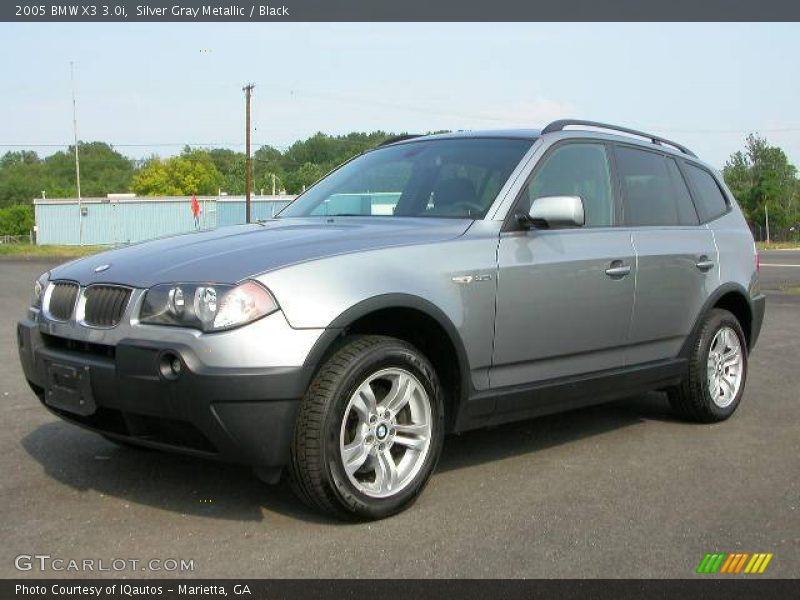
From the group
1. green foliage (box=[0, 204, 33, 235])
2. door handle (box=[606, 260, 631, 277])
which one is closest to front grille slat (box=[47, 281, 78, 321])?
door handle (box=[606, 260, 631, 277])

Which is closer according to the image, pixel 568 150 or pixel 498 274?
pixel 498 274

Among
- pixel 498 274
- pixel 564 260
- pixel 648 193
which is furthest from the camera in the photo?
pixel 648 193

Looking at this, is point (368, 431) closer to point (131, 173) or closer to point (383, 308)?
point (383, 308)

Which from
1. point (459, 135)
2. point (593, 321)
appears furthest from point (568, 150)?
point (593, 321)

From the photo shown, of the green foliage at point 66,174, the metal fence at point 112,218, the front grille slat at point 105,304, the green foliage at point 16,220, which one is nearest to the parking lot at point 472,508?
the front grille slat at point 105,304

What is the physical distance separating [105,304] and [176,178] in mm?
A: 126051

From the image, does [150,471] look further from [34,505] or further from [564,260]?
[564,260]

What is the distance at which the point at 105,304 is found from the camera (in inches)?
155

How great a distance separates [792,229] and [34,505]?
3299 inches

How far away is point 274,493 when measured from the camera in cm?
438

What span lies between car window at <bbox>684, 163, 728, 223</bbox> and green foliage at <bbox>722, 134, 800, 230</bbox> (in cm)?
7810

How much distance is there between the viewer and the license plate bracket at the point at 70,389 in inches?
152

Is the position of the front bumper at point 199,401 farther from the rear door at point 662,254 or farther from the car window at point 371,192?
the rear door at point 662,254

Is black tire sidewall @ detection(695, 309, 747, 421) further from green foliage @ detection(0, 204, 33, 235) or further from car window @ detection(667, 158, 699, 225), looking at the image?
green foliage @ detection(0, 204, 33, 235)
